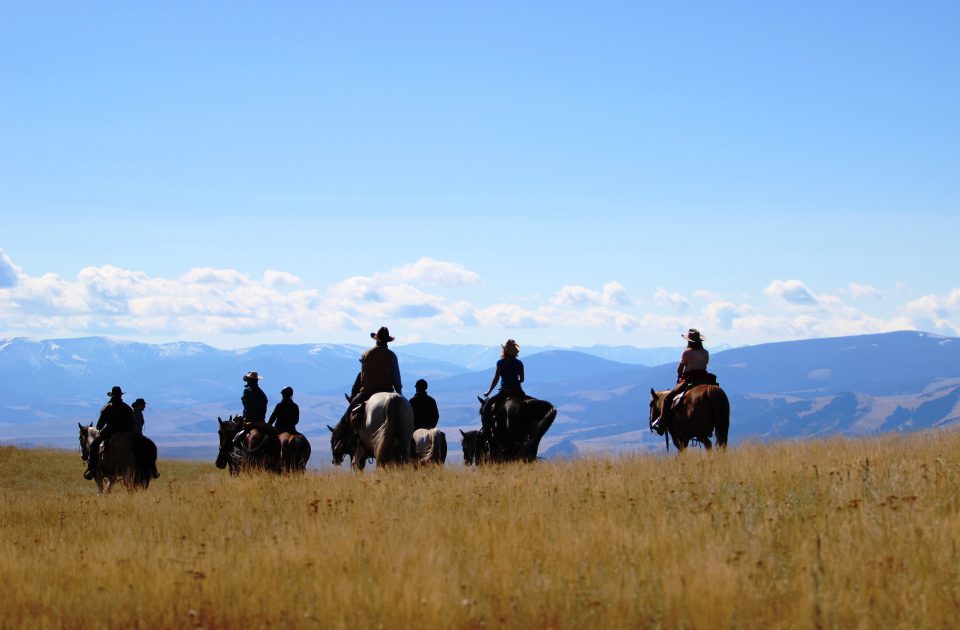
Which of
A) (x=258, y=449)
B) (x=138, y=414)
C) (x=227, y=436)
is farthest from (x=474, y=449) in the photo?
(x=138, y=414)

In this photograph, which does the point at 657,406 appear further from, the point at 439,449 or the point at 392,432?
the point at 392,432

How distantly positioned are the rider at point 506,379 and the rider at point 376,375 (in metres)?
1.89

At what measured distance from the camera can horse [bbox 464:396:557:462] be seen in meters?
19.1

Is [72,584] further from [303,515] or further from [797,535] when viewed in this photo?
[797,535]

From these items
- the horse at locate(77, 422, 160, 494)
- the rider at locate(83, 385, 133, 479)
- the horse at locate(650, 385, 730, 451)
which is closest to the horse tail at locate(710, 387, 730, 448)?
the horse at locate(650, 385, 730, 451)

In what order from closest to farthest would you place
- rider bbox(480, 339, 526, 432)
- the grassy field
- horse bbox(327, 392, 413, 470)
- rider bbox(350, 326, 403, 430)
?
the grassy field
horse bbox(327, 392, 413, 470)
rider bbox(350, 326, 403, 430)
rider bbox(480, 339, 526, 432)

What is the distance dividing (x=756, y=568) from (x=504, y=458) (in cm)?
1150

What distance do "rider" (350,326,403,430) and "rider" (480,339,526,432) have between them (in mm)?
1889

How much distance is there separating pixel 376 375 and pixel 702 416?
6239mm

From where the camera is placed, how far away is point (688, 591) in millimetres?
7215

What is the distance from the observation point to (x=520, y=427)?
19.2 meters

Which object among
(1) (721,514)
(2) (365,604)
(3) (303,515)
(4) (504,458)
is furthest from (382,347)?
(2) (365,604)

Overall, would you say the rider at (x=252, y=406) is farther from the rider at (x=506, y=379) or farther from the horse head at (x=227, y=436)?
the rider at (x=506, y=379)

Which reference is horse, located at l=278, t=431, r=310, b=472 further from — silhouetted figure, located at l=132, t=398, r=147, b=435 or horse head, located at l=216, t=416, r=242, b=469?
silhouetted figure, located at l=132, t=398, r=147, b=435
